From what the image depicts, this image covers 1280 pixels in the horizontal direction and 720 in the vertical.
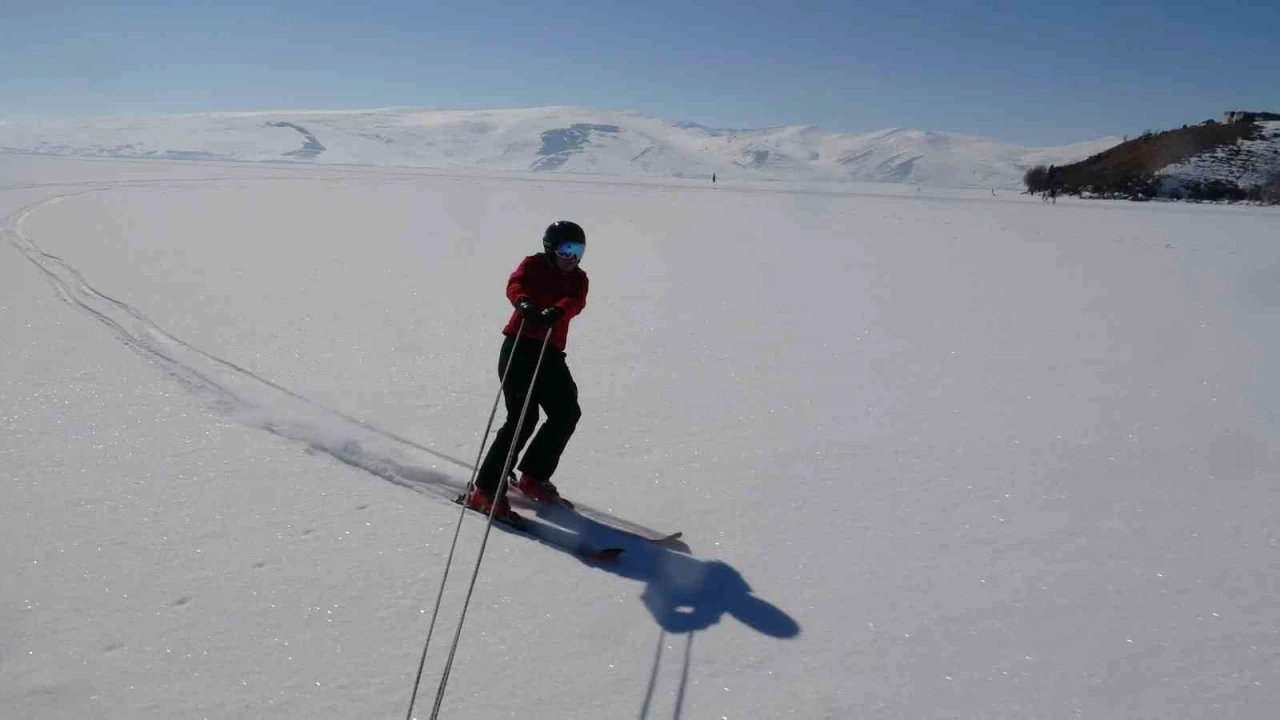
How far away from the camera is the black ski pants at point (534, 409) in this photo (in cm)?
341

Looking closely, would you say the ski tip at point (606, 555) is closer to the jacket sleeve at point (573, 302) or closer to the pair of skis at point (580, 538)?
the pair of skis at point (580, 538)

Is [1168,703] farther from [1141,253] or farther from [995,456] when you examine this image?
[1141,253]

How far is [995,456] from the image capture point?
402 centimetres

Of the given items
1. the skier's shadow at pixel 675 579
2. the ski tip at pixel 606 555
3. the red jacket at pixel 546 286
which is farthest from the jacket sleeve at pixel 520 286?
the ski tip at pixel 606 555

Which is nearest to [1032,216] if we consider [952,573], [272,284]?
[272,284]

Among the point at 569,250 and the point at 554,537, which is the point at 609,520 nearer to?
the point at 554,537

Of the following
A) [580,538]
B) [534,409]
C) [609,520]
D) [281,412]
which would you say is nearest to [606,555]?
[580,538]

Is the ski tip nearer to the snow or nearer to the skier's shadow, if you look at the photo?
the skier's shadow

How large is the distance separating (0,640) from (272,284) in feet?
21.3

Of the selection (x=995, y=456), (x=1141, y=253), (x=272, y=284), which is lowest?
(x=272, y=284)

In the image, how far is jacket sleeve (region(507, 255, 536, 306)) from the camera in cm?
330

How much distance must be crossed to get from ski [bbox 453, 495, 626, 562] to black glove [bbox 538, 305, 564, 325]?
0.75 meters

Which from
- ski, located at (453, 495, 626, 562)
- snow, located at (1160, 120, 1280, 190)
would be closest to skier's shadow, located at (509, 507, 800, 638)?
ski, located at (453, 495, 626, 562)

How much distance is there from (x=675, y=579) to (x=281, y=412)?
8.33 feet
